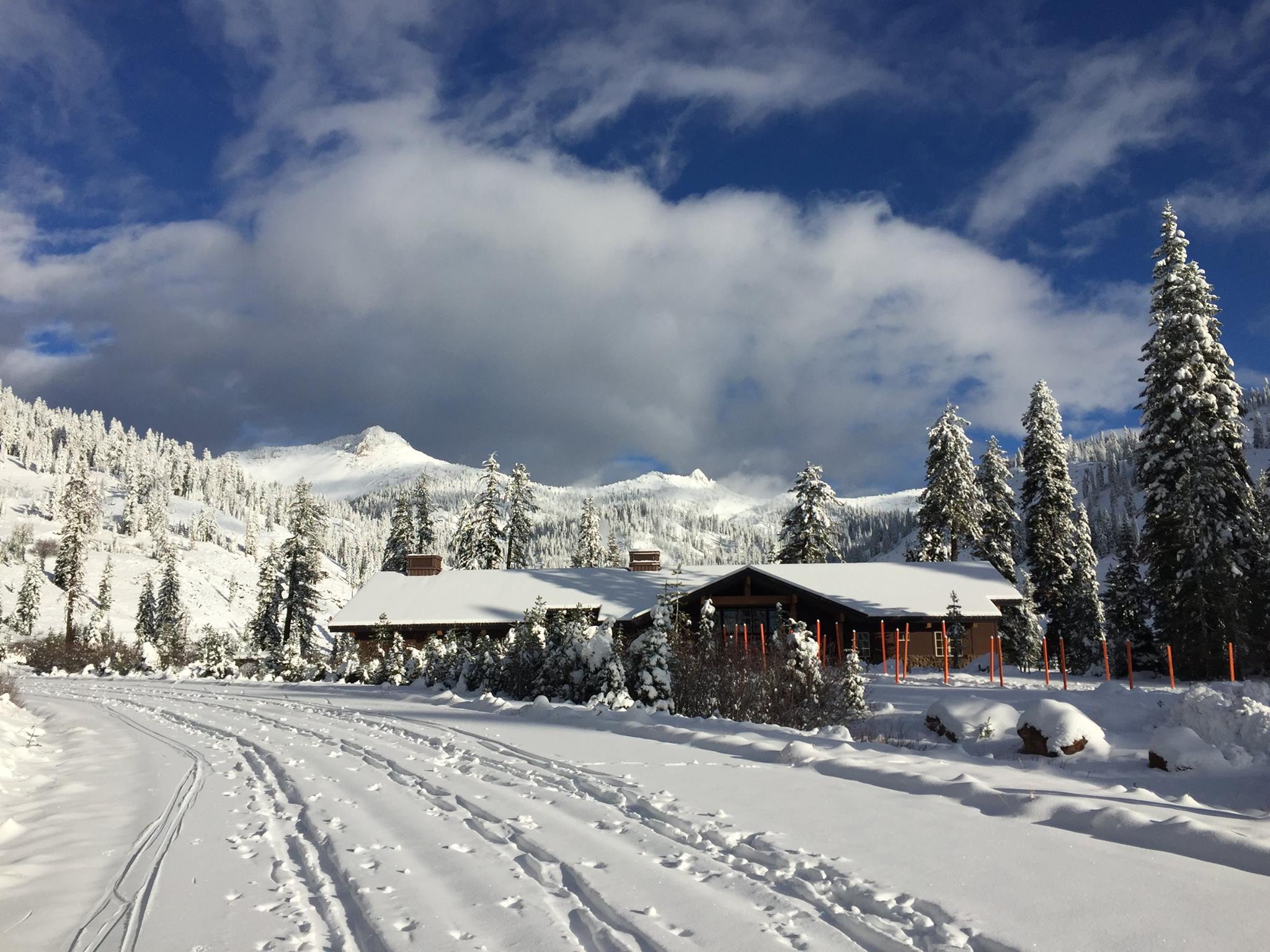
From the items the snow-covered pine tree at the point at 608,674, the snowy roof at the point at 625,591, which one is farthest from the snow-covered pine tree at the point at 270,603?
the snow-covered pine tree at the point at 608,674

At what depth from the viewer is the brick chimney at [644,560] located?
130 ft

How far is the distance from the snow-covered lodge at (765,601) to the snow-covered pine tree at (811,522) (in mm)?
10293

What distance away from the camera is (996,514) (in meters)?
42.6

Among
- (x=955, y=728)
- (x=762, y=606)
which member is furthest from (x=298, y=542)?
(x=955, y=728)

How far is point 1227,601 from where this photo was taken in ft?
77.1

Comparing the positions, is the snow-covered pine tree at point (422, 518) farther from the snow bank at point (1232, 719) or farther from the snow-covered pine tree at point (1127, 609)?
the snow bank at point (1232, 719)

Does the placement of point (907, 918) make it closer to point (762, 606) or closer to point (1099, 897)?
point (1099, 897)

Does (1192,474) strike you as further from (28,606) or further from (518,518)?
(28,606)

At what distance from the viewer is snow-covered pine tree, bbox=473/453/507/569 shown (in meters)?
50.5

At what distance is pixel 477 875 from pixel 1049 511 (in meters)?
39.1

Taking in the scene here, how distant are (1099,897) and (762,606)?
28.5 meters

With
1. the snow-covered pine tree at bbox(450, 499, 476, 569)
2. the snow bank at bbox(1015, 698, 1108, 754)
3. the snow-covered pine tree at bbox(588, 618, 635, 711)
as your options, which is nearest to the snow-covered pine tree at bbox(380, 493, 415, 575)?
the snow-covered pine tree at bbox(450, 499, 476, 569)

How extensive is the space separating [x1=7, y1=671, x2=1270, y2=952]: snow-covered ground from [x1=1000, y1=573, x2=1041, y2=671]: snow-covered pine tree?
1039 inches

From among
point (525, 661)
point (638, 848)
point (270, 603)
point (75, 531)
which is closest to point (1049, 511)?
point (525, 661)
